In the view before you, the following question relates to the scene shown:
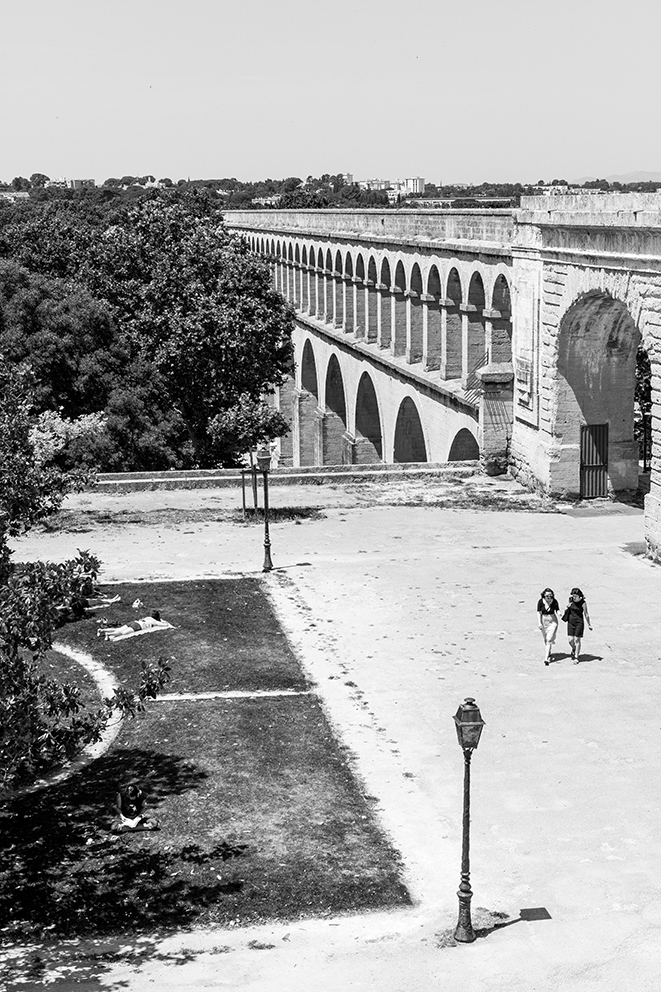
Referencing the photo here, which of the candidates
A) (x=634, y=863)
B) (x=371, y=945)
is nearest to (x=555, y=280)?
(x=634, y=863)

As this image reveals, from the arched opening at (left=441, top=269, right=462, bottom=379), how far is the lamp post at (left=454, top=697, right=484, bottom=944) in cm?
2776

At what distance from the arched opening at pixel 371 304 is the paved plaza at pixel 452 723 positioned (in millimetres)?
21345

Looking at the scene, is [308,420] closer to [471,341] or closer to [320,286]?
[320,286]

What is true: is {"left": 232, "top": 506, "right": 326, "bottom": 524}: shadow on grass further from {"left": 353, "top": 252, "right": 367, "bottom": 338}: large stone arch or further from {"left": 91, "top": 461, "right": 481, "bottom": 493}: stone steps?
{"left": 353, "top": 252, "right": 367, "bottom": 338}: large stone arch

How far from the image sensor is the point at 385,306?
47562 millimetres

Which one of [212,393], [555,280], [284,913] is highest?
[555,280]

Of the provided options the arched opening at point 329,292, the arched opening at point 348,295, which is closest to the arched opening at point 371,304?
the arched opening at point 348,295

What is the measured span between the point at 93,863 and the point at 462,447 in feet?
82.4

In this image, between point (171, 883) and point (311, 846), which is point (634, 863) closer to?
point (311, 846)

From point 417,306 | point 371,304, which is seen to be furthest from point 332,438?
point 417,306

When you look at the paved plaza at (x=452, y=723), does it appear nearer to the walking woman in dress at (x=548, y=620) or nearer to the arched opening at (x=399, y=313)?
the walking woman in dress at (x=548, y=620)

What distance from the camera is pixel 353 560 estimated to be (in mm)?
23406

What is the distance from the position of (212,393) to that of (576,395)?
12812 mm

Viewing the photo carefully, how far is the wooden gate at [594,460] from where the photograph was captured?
27531 mm
